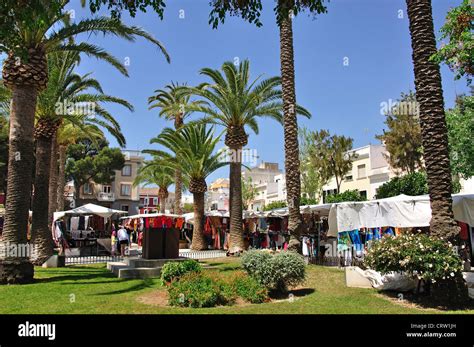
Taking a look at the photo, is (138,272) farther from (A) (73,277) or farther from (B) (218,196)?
(B) (218,196)

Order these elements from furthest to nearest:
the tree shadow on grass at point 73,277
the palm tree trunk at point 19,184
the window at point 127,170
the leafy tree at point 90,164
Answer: the window at point 127,170 → the leafy tree at point 90,164 → the tree shadow on grass at point 73,277 → the palm tree trunk at point 19,184

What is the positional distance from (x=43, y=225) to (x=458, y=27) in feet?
51.0

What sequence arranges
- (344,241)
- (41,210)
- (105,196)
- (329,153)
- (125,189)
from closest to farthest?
(344,241) → (41,210) → (329,153) → (105,196) → (125,189)

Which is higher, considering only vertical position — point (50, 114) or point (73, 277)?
point (50, 114)

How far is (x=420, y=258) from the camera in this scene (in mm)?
8492


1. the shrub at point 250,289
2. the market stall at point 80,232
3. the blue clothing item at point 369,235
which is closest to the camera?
the shrub at point 250,289

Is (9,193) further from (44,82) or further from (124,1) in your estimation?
(124,1)

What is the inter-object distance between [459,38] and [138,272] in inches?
459

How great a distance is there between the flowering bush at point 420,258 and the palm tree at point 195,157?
1789 centimetres

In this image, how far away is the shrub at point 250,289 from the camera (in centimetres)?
955

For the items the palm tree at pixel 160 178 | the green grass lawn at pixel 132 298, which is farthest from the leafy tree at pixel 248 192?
the green grass lawn at pixel 132 298

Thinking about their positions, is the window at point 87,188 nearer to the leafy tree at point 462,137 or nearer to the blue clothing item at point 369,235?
the leafy tree at point 462,137

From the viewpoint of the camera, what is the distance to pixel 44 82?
44.0ft

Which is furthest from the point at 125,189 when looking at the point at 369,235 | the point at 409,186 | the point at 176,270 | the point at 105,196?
the point at 176,270
